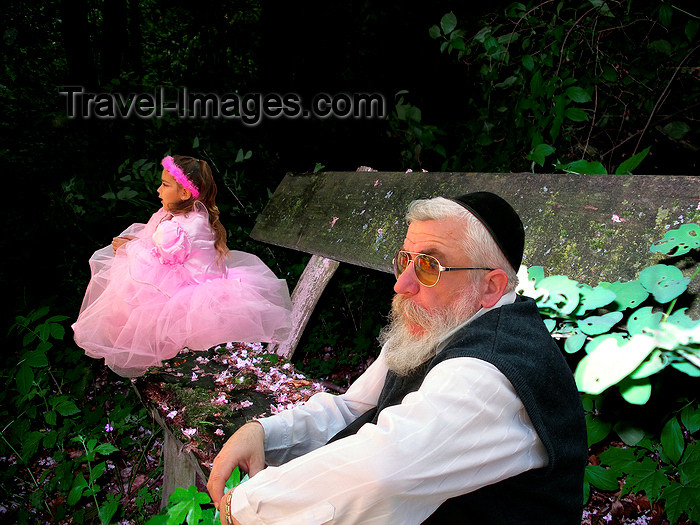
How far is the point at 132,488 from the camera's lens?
3.81 m

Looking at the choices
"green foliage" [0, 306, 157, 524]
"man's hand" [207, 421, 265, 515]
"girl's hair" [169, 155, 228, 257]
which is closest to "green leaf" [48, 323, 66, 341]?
"green foliage" [0, 306, 157, 524]

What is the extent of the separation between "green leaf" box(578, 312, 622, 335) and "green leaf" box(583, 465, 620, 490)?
651mm

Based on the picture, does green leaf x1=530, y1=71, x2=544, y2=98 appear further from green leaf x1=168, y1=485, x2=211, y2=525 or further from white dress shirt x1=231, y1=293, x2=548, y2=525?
green leaf x1=168, y1=485, x2=211, y2=525

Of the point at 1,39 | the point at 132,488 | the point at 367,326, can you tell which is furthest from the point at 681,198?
the point at 1,39

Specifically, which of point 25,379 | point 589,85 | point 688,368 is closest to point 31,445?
point 25,379

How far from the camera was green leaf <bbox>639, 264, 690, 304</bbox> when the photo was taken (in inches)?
57.6

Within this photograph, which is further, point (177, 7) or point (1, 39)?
point (177, 7)

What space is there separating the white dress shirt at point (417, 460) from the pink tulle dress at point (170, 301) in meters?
1.99

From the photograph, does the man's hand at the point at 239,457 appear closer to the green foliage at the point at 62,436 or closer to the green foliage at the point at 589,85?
the green foliage at the point at 62,436

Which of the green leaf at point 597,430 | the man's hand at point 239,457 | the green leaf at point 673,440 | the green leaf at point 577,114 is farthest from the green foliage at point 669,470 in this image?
the green leaf at point 577,114

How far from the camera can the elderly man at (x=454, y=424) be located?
110 centimetres

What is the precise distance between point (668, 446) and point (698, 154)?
293 centimetres

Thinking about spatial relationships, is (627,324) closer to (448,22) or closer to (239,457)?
(239,457)

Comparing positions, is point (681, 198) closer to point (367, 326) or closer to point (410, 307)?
point (410, 307)
